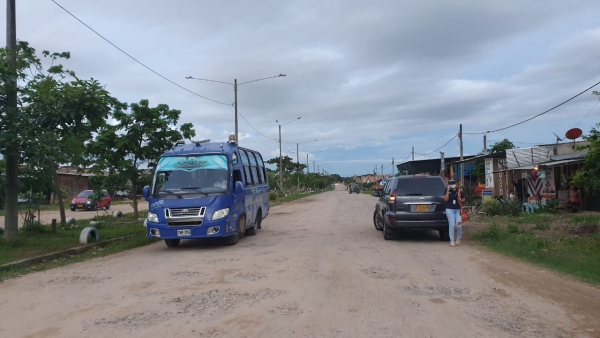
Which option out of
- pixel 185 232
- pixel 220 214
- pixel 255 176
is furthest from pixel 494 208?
pixel 185 232

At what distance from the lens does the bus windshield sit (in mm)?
12188

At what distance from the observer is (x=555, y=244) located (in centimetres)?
1122

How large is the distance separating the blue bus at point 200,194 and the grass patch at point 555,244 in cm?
642

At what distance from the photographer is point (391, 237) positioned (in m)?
12.9

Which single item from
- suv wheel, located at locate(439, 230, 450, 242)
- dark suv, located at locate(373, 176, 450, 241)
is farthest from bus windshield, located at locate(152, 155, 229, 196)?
suv wheel, located at locate(439, 230, 450, 242)

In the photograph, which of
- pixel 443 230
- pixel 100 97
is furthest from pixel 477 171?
pixel 100 97

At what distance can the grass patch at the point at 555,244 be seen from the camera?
870 centimetres

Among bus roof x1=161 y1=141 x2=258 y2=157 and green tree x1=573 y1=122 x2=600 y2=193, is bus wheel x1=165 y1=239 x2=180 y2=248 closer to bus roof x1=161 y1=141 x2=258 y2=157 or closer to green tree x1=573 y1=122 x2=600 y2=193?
bus roof x1=161 y1=141 x2=258 y2=157

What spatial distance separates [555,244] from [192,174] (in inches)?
354

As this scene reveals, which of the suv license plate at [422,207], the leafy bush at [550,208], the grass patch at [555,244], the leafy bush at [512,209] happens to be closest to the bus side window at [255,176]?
the suv license plate at [422,207]

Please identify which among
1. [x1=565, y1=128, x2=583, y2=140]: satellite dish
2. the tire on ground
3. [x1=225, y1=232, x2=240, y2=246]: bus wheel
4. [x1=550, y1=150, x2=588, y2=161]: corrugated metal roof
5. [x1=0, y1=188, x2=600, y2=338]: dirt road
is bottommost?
[x1=0, y1=188, x2=600, y2=338]: dirt road

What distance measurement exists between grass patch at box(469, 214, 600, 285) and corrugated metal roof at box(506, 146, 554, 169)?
5570 mm

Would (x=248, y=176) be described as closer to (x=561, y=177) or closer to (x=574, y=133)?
(x=574, y=133)

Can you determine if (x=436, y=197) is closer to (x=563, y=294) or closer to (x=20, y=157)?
(x=563, y=294)
